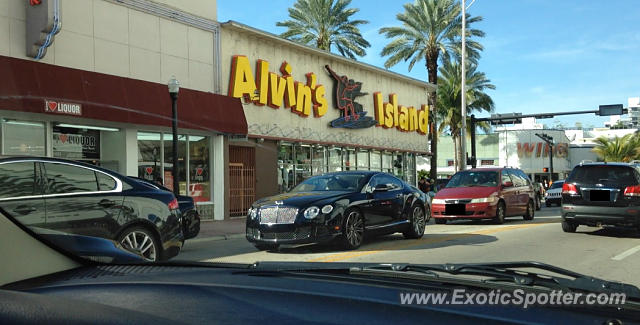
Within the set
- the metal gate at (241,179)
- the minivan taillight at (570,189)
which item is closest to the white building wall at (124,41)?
the metal gate at (241,179)

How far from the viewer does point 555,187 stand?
30.9 meters

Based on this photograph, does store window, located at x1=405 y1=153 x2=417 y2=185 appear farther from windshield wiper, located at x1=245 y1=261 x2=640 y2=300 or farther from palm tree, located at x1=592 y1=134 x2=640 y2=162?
palm tree, located at x1=592 y1=134 x2=640 y2=162

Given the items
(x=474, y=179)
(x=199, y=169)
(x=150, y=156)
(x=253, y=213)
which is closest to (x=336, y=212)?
(x=253, y=213)

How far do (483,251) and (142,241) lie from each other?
223 inches

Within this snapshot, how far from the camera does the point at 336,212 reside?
32.2 feet

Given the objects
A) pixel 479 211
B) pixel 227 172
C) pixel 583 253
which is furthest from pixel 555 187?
pixel 583 253

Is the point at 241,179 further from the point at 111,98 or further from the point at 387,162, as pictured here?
the point at 387,162

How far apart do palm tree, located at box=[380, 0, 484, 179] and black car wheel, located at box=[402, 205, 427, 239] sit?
24.6 m

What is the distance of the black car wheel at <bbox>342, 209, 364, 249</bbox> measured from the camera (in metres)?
9.97

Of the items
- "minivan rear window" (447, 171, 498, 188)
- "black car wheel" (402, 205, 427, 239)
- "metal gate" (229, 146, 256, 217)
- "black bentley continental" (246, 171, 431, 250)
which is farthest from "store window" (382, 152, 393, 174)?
"black bentley continental" (246, 171, 431, 250)

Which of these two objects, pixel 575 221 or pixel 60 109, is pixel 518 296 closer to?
pixel 575 221

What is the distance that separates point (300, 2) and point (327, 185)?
23.9 meters

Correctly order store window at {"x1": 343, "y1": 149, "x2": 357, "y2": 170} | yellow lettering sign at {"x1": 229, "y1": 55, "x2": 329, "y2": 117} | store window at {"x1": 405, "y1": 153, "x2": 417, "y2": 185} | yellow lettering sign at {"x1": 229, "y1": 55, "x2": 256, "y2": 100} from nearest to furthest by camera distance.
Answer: yellow lettering sign at {"x1": 229, "y1": 55, "x2": 256, "y2": 100} → yellow lettering sign at {"x1": 229, "y1": 55, "x2": 329, "y2": 117} → store window at {"x1": 343, "y1": 149, "x2": 357, "y2": 170} → store window at {"x1": 405, "y1": 153, "x2": 417, "y2": 185}

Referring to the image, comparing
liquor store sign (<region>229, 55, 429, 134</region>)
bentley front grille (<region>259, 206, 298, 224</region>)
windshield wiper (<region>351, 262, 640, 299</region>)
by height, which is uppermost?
liquor store sign (<region>229, 55, 429, 134</region>)
